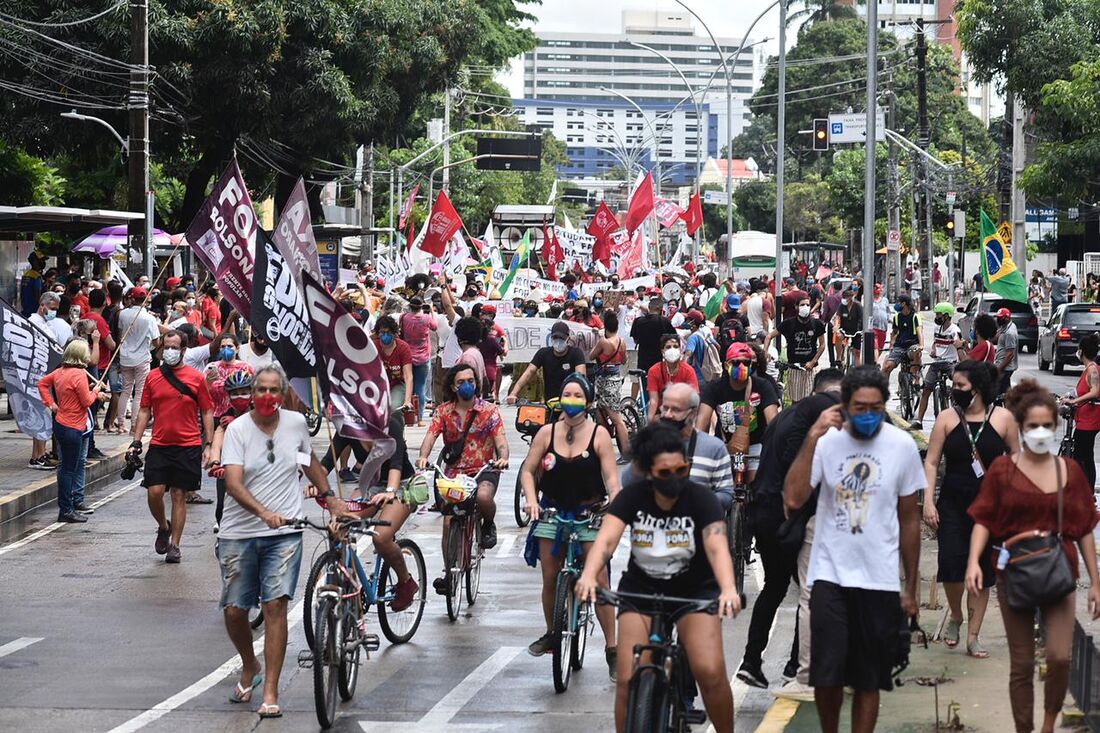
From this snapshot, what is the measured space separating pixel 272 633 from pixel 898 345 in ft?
55.4

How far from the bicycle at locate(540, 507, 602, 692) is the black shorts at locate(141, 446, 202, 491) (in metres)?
4.35

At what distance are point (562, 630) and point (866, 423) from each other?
8.59 feet

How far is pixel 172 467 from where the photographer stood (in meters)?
13.2

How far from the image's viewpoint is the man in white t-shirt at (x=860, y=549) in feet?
23.6

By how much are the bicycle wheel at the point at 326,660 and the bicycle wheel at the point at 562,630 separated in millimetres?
1214

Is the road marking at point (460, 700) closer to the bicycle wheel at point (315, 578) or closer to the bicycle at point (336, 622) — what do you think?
the bicycle at point (336, 622)

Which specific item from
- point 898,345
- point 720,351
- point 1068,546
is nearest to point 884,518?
point 1068,546

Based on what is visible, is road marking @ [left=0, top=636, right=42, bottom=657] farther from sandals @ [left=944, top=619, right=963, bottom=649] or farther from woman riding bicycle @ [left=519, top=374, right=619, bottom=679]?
sandals @ [left=944, top=619, right=963, bottom=649]

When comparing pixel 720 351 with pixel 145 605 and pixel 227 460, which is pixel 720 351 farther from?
pixel 227 460

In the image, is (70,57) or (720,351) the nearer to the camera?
(720,351)

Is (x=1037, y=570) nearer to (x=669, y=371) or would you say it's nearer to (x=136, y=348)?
(x=669, y=371)

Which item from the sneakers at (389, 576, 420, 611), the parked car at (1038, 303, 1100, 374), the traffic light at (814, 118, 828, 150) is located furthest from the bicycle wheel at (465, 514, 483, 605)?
the traffic light at (814, 118, 828, 150)

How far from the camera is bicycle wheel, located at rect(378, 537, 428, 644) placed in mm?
10570

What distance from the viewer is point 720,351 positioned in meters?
Answer: 22.2
